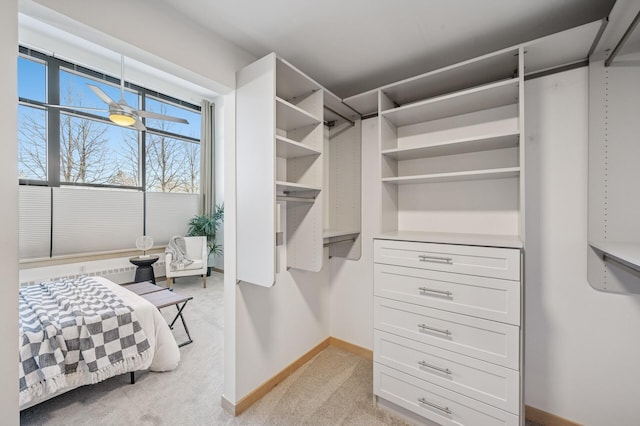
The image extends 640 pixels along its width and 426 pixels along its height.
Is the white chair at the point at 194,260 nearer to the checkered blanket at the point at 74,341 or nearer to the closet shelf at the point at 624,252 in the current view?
the checkered blanket at the point at 74,341

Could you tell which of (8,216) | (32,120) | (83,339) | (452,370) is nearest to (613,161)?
(452,370)

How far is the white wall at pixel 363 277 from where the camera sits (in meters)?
2.43

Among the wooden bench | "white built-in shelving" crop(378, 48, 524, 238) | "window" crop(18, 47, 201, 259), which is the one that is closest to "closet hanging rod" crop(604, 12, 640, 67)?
"white built-in shelving" crop(378, 48, 524, 238)

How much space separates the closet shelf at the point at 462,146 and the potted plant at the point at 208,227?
4412 mm

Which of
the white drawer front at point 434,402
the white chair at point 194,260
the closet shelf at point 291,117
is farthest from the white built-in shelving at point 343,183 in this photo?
the white chair at point 194,260

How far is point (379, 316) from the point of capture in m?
1.80

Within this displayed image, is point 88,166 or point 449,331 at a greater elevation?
point 88,166

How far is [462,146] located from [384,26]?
862 millimetres

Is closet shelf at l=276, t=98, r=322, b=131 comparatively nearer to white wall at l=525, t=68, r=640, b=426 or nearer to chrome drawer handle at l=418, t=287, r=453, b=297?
chrome drawer handle at l=418, t=287, r=453, b=297

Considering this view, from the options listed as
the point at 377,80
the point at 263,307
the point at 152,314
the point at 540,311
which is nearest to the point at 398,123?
the point at 377,80

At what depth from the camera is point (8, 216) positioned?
0.99 m

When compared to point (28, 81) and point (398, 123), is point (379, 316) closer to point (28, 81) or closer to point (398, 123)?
point (398, 123)

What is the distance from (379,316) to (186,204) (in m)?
4.92

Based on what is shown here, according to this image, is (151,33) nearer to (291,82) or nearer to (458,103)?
(291,82)
